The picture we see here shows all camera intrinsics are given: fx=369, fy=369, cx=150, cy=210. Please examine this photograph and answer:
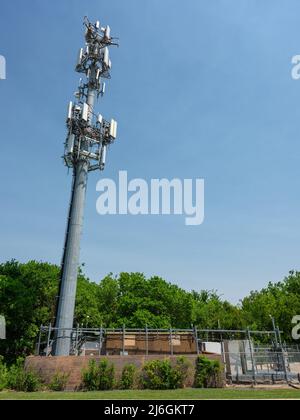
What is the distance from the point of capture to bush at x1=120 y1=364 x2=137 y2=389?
21062 mm

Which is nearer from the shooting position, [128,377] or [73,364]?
[128,377]

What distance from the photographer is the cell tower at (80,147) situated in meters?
28.2

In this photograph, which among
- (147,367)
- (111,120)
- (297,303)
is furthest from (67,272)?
(297,303)

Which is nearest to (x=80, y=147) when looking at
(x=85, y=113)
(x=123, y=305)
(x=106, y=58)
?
(x=85, y=113)

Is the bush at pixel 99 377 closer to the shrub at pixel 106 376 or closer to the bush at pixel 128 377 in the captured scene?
the shrub at pixel 106 376

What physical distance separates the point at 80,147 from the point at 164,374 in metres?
20.7

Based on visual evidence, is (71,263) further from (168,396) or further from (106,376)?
(168,396)

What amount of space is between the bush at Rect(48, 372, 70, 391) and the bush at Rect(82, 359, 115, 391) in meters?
1.08

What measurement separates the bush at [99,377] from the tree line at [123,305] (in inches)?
360

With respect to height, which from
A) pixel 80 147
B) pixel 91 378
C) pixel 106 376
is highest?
pixel 80 147

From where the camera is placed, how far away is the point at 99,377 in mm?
21078

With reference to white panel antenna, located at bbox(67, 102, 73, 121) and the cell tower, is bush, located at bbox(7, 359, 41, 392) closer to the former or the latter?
the cell tower

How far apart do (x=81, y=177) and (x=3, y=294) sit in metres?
14.0

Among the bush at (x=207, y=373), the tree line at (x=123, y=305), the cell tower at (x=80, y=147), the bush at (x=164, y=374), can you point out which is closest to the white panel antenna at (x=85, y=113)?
the cell tower at (x=80, y=147)
